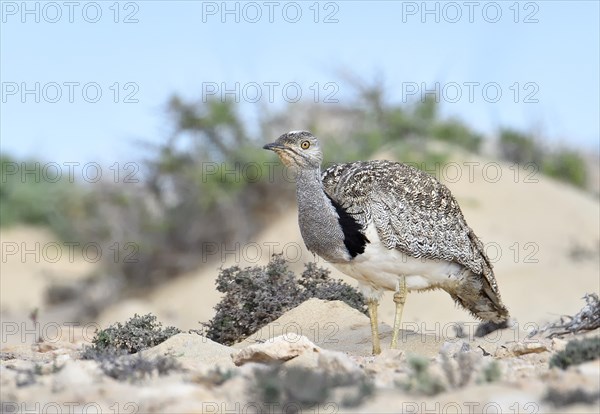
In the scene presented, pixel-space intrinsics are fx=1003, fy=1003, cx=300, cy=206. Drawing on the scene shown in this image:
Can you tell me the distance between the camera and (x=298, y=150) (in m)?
8.94

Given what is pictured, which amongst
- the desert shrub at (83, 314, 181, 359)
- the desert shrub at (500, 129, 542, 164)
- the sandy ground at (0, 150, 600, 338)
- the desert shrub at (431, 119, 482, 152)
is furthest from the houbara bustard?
the desert shrub at (500, 129, 542, 164)

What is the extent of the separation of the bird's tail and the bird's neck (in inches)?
63.2

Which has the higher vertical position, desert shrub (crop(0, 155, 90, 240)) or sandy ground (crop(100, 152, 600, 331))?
desert shrub (crop(0, 155, 90, 240))

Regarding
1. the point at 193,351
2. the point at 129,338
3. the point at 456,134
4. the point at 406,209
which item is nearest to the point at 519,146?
the point at 456,134

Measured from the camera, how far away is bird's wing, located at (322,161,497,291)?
8875mm

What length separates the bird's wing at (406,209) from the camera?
29.1ft

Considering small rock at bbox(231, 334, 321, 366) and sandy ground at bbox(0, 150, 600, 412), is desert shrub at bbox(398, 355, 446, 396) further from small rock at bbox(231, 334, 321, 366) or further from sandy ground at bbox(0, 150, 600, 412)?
small rock at bbox(231, 334, 321, 366)

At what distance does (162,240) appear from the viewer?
21.8 meters

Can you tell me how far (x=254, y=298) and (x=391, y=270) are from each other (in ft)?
6.62

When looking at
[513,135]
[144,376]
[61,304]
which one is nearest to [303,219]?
[144,376]

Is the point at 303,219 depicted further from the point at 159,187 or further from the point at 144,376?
the point at 159,187

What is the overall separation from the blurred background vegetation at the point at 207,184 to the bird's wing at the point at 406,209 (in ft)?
34.1

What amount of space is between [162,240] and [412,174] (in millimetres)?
13057

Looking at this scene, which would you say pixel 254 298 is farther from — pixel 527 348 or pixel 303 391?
pixel 303 391
